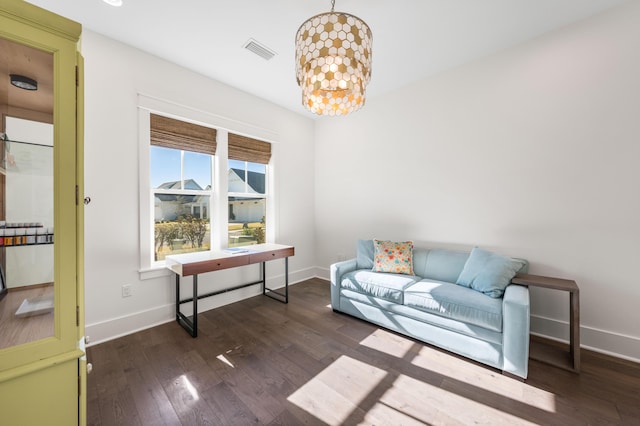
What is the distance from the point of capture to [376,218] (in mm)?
3799

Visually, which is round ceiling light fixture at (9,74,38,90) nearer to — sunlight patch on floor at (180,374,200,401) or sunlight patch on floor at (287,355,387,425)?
sunlight patch on floor at (180,374,200,401)

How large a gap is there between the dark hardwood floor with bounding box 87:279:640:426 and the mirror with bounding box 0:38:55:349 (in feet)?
3.13

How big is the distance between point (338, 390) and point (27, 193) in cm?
206

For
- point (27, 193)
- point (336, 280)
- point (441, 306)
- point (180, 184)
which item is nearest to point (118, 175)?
point (180, 184)

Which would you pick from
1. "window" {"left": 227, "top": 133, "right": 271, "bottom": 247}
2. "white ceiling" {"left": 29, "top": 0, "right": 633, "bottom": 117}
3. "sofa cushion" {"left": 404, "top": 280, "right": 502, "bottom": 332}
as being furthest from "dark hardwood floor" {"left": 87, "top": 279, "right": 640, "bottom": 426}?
"white ceiling" {"left": 29, "top": 0, "right": 633, "bottom": 117}

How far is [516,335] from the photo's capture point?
1.87 metres

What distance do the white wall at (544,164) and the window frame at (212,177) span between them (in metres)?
1.81

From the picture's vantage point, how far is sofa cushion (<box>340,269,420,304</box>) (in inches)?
102

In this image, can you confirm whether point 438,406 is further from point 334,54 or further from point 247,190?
point 247,190

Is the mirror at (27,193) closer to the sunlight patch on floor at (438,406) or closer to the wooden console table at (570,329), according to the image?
the sunlight patch on floor at (438,406)

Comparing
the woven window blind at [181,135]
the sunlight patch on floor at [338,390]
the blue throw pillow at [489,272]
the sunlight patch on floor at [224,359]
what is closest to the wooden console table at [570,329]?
the blue throw pillow at [489,272]

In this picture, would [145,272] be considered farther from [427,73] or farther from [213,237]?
[427,73]

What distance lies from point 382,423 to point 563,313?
2126 millimetres

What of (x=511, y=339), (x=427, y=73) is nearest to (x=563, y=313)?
(x=511, y=339)
